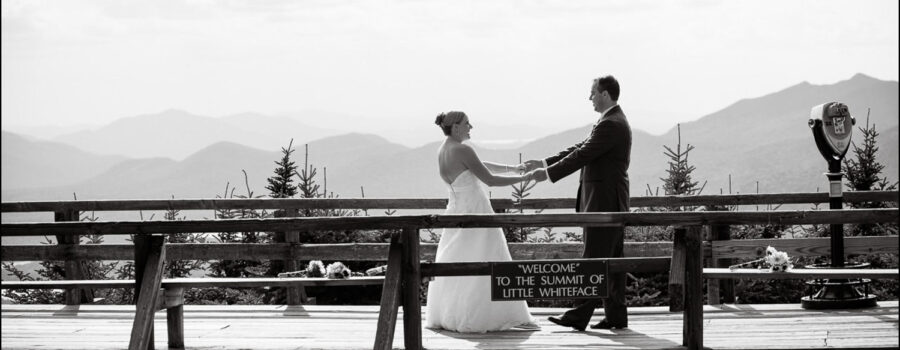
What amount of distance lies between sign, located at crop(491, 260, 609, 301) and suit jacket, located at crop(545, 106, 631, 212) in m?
0.98

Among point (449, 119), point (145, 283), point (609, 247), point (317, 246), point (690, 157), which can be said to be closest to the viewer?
point (145, 283)

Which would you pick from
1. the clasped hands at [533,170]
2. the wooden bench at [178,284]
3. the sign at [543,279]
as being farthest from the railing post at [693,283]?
the wooden bench at [178,284]

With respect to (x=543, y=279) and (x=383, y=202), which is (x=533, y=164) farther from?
(x=383, y=202)

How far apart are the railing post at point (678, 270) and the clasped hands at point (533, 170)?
1368 mm

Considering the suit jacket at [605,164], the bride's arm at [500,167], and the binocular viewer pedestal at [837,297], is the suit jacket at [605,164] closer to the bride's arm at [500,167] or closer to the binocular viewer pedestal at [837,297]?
the bride's arm at [500,167]

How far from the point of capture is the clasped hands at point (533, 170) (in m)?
8.27

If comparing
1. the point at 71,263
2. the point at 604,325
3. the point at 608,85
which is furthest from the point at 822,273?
the point at 71,263

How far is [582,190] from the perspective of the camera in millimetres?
8031

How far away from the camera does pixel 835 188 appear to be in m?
9.19

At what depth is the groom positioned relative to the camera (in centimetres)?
781

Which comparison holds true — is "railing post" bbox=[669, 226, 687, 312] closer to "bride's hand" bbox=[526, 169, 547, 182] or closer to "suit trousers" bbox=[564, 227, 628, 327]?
"suit trousers" bbox=[564, 227, 628, 327]

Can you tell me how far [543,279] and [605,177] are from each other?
1.25 meters

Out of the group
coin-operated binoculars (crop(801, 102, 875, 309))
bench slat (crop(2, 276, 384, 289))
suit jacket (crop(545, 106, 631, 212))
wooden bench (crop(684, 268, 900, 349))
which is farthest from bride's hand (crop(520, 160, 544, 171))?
coin-operated binoculars (crop(801, 102, 875, 309))

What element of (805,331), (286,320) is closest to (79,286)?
(286,320)
